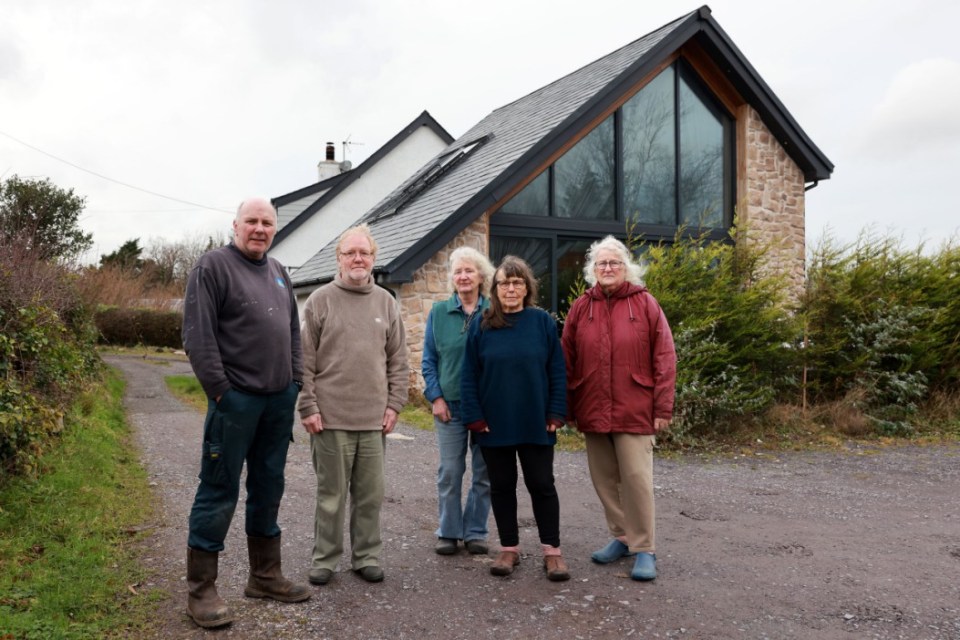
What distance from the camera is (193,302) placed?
3424mm

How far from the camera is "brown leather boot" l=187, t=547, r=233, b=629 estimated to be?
339cm

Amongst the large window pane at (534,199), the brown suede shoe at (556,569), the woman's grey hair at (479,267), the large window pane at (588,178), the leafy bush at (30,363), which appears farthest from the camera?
the large window pane at (588,178)

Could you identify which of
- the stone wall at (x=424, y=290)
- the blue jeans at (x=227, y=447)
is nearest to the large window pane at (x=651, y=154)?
the stone wall at (x=424, y=290)

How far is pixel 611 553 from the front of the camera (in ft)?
14.4

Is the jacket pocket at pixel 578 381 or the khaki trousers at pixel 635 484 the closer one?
the khaki trousers at pixel 635 484

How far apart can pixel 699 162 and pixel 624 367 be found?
10.1 m

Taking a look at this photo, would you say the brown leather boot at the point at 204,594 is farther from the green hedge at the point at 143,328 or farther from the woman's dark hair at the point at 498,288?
the green hedge at the point at 143,328

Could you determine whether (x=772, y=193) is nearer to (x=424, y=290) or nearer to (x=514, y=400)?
(x=424, y=290)

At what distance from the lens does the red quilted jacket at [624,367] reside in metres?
4.19

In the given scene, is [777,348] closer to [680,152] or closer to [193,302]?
[680,152]

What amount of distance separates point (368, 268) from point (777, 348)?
6.35 m

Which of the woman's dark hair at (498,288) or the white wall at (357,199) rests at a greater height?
the white wall at (357,199)

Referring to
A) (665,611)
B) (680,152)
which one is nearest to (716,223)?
(680,152)

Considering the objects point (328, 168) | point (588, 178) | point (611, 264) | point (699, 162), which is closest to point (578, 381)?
point (611, 264)
